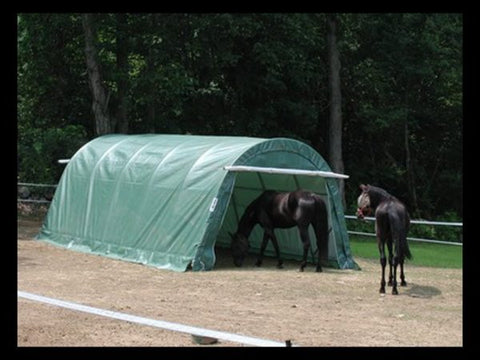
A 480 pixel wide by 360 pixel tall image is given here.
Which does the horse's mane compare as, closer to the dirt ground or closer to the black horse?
the dirt ground

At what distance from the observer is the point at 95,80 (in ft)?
87.0

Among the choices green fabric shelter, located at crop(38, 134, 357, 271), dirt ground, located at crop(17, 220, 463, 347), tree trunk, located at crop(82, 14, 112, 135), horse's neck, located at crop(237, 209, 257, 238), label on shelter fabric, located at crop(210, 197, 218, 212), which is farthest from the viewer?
tree trunk, located at crop(82, 14, 112, 135)

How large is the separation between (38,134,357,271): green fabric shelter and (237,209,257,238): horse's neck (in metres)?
0.48

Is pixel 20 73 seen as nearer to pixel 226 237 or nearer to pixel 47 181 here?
pixel 47 181

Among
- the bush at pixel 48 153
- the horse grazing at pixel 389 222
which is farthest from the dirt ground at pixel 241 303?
the bush at pixel 48 153

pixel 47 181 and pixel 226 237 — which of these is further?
pixel 47 181

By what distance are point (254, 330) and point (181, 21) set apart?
20120mm

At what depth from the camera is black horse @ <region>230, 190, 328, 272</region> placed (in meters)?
16.1

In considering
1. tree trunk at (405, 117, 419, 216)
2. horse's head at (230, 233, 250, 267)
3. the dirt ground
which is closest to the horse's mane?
the dirt ground

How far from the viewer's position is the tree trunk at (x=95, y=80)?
26031 mm

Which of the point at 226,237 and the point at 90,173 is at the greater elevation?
the point at 90,173

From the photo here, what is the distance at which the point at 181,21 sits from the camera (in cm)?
2883

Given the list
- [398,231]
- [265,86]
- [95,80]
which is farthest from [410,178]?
[398,231]
